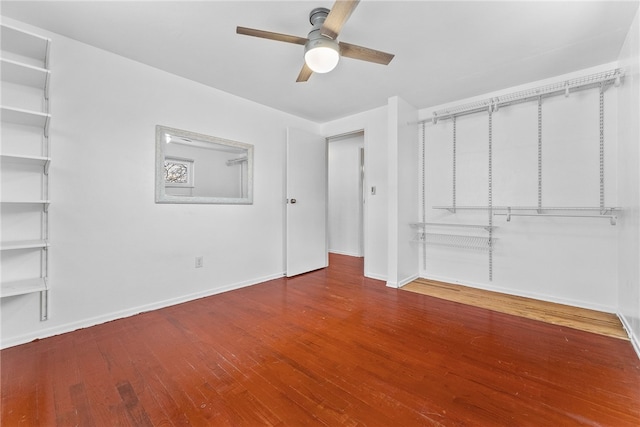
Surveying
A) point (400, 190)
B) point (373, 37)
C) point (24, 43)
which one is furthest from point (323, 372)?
point (24, 43)

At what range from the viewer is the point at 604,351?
6.29ft

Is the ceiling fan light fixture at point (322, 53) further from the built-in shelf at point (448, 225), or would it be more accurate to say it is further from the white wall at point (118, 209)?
the built-in shelf at point (448, 225)

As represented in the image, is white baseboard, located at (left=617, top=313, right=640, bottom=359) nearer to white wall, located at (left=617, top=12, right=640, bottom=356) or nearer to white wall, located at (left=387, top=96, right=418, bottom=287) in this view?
white wall, located at (left=617, top=12, right=640, bottom=356)

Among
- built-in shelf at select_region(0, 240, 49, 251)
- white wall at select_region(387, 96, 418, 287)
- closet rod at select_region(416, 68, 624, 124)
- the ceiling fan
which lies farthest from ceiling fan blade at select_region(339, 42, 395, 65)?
built-in shelf at select_region(0, 240, 49, 251)

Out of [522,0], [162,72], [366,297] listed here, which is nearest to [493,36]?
[522,0]

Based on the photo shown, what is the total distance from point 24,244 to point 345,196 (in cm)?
482

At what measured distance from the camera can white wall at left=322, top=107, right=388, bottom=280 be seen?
3797 mm

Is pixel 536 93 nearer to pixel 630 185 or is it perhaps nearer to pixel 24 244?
pixel 630 185

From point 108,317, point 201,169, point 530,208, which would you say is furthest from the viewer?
point 201,169

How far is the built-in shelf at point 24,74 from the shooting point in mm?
1831

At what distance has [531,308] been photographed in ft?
8.87

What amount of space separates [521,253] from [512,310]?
0.77 metres

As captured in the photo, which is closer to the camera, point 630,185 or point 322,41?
point 322,41

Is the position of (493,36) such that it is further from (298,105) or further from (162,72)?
(162,72)
